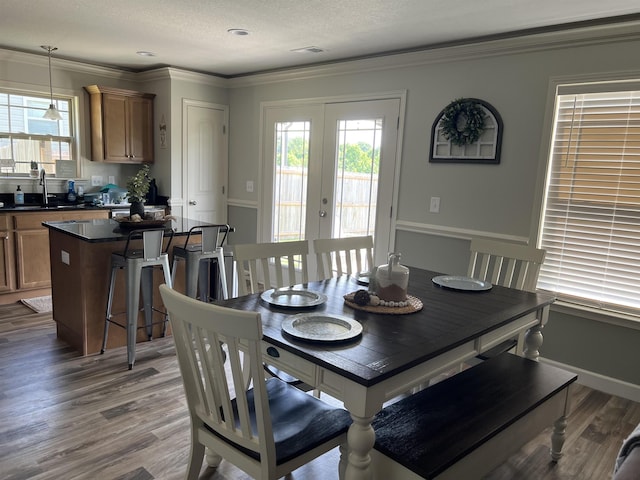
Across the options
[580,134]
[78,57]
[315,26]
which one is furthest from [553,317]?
[78,57]

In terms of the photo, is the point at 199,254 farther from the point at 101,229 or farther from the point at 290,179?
the point at 290,179

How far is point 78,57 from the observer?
493 centimetres

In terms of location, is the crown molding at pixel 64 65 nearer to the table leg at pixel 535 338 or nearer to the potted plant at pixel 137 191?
the potted plant at pixel 137 191

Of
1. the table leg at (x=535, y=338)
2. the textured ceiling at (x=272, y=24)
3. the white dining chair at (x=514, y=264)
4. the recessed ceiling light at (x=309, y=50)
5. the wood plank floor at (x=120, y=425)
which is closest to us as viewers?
the wood plank floor at (x=120, y=425)

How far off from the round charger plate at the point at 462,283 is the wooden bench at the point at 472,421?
40 centimetres

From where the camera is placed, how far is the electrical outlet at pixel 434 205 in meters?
3.84

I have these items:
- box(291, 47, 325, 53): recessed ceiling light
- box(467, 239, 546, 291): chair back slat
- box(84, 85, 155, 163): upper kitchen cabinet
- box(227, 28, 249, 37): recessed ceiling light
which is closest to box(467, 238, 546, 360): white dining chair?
box(467, 239, 546, 291): chair back slat

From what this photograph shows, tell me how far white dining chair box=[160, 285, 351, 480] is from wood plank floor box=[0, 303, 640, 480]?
57 centimetres

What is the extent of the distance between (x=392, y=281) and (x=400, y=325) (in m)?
0.25

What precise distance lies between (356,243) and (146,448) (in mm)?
1645

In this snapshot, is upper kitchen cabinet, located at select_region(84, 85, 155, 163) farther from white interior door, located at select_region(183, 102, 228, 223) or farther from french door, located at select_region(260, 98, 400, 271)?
french door, located at select_region(260, 98, 400, 271)

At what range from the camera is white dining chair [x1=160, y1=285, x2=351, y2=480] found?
1.38 meters

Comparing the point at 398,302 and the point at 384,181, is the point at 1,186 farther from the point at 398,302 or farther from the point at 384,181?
the point at 398,302

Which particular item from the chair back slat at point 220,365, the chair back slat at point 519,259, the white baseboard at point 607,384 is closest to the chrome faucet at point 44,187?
the chair back slat at point 220,365
